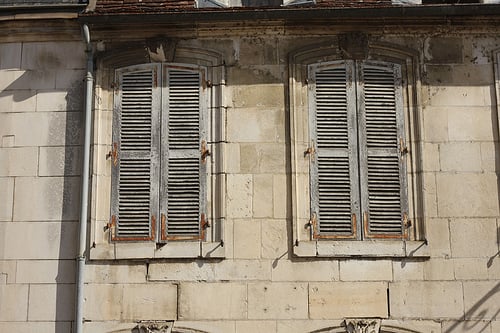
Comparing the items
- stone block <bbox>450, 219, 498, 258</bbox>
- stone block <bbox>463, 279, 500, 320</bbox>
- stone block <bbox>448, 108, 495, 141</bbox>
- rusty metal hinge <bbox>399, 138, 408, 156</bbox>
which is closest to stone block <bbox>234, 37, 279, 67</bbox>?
rusty metal hinge <bbox>399, 138, 408, 156</bbox>

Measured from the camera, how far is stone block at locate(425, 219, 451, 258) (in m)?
9.93

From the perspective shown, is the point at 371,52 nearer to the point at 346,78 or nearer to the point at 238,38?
the point at 346,78

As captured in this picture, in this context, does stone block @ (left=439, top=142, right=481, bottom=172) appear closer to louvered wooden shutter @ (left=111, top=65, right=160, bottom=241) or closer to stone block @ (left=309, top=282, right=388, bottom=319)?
stone block @ (left=309, top=282, right=388, bottom=319)

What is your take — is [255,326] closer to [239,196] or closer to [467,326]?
[239,196]

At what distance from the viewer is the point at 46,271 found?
999 centimetres

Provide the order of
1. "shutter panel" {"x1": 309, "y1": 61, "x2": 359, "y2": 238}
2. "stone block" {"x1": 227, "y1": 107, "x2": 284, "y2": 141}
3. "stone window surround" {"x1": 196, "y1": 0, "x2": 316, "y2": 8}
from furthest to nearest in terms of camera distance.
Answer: "stone window surround" {"x1": 196, "y1": 0, "x2": 316, "y2": 8} → "stone block" {"x1": 227, "y1": 107, "x2": 284, "y2": 141} → "shutter panel" {"x1": 309, "y1": 61, "x2": 359, "y2": 238}

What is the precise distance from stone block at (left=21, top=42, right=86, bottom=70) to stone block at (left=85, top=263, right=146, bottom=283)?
2686mm

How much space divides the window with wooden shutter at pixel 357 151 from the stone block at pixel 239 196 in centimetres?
81

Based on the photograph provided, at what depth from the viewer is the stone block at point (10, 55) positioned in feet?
35.1

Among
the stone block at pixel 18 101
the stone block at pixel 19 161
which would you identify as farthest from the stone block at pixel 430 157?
the stone block at pixel 18 101

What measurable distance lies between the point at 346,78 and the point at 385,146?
1.03 meters

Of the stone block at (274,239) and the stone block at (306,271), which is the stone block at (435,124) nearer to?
the stone block at (306,271)

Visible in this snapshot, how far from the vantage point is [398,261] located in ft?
32.4

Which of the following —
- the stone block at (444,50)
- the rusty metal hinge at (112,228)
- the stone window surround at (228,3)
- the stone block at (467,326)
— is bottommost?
the stone block at (467,326)
